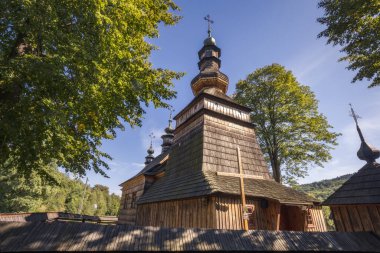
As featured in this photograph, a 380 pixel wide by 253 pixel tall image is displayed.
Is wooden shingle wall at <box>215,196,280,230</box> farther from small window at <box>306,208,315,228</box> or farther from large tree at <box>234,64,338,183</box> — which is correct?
large tree at <box>234,64,338,183</box>

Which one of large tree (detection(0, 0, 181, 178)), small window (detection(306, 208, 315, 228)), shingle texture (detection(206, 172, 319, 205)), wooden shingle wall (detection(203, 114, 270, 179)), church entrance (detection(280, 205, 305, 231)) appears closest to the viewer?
large tree (detection(0, 0, 181, 178))

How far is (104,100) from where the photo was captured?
6109mm

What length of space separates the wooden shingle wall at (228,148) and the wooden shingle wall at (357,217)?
5642mm

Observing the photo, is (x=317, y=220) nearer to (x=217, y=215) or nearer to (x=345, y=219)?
(x=345, y=219)

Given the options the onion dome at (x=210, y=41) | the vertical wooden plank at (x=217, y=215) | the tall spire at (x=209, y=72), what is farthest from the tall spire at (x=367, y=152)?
the onion dome at (x=210, y=41)

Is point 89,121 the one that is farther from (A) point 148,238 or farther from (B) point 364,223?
(B) point 364,223

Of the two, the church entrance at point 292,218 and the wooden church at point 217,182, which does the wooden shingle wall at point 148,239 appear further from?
the church entrance at point 292,218

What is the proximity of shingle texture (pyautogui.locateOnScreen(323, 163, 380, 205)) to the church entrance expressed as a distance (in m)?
4.62

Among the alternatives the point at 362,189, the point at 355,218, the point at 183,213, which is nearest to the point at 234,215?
the point at 183,213

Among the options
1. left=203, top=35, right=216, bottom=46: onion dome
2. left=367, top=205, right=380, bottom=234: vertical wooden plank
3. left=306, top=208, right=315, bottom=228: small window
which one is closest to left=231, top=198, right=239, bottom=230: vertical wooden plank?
left=367, top=205, right=380, bottom=234: vertical wooden plank

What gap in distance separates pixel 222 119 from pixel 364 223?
30.5ft

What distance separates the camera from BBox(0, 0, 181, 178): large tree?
4.97 m

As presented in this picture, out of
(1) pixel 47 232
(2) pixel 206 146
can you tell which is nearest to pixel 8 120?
(1) pixel 47 232

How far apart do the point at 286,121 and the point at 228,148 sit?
30.3 feet
